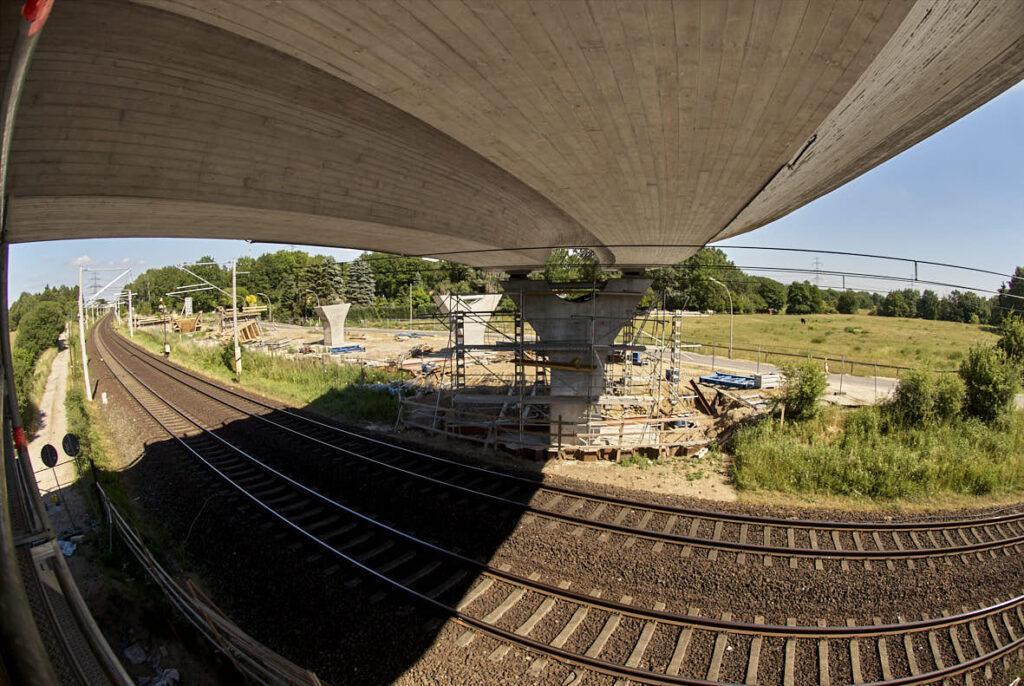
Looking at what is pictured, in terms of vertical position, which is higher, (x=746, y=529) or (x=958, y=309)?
(x=958, y=309)

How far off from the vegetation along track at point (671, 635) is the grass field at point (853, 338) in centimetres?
1764

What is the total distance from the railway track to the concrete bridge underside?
555 centimetres

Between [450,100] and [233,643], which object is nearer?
[450,100]

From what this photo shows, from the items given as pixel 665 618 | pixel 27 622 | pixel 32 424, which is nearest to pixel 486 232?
pixel 665 618

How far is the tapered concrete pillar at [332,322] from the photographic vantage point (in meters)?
30.2

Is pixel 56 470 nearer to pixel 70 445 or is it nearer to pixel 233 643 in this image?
pixel 70 445

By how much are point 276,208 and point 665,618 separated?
292 inches

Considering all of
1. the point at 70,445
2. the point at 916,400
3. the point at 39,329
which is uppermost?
the point at 39,329

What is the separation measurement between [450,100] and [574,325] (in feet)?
29.7

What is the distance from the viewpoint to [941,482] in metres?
9.82

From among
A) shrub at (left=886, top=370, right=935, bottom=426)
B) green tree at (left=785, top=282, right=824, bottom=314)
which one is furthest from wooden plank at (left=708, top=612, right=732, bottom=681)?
green tree at (left=785, top=282, right=824, bottom=314)

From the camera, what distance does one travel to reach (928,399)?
12.5 m

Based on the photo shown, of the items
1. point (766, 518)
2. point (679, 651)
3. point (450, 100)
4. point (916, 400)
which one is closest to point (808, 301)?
point (916, 400)

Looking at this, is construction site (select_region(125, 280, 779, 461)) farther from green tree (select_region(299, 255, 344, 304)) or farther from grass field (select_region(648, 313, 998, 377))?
green tree (select_region(299, 255, 344, 304))
